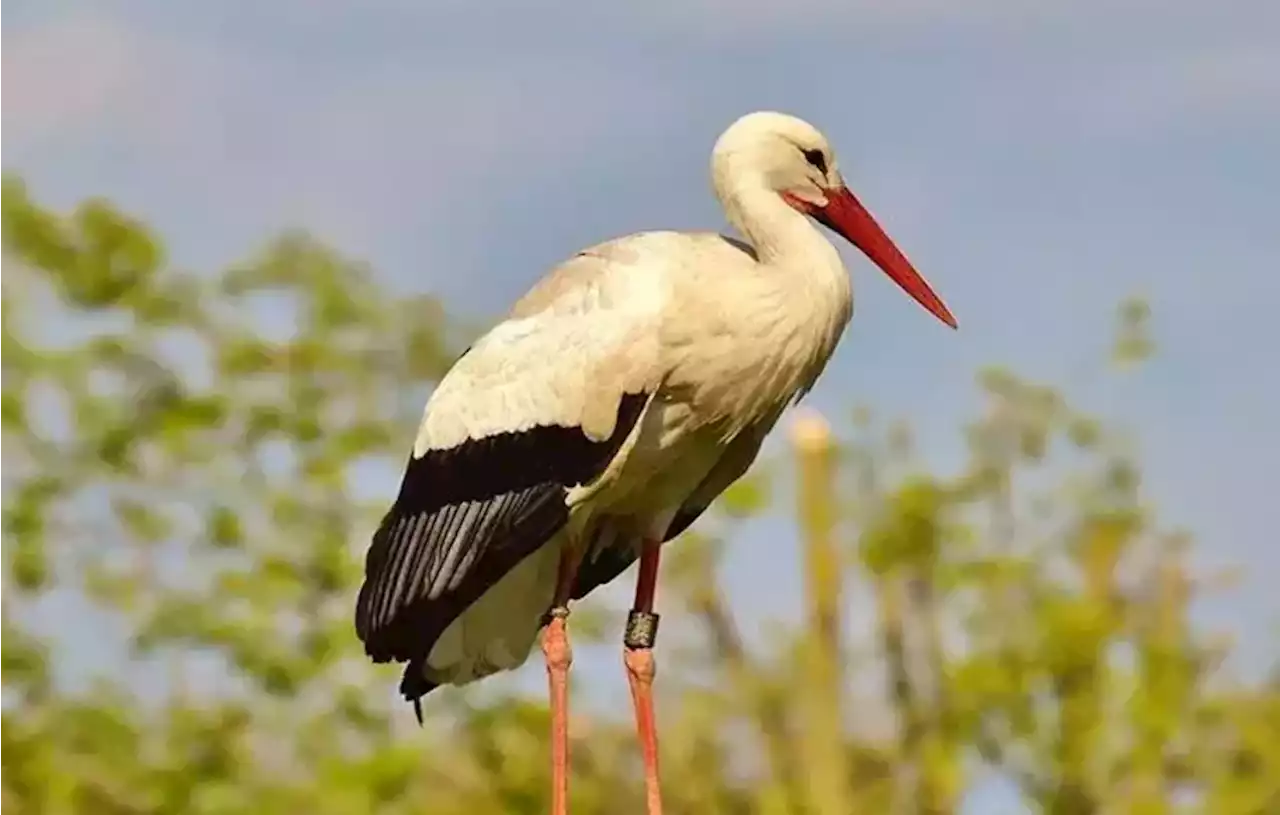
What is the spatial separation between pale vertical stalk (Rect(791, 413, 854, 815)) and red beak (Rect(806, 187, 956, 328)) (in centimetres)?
181

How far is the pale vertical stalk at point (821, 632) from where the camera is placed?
17.8 ft

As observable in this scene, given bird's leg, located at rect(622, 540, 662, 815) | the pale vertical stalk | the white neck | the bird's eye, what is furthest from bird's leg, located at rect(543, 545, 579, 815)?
the pale vertical stalk

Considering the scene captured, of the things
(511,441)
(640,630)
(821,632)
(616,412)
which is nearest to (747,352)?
(616,412)

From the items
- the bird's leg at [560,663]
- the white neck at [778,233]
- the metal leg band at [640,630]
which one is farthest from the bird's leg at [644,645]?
the white neck at [778,233]

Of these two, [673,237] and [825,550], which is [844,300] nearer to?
[673,237]

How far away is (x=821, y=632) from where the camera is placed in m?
5.86

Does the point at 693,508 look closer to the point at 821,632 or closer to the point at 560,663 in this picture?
the point at 560,663

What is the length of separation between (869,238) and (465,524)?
77cm

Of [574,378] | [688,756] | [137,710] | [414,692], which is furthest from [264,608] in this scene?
[574,378]

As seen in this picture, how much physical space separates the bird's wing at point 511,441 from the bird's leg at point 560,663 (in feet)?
0.65

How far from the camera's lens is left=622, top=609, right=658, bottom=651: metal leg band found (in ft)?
12.2

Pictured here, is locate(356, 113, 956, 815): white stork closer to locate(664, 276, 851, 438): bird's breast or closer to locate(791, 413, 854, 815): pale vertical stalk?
locate(664, 276, 851, 438): bird's breast

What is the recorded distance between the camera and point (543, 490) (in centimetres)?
340

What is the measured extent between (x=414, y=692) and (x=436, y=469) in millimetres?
392
